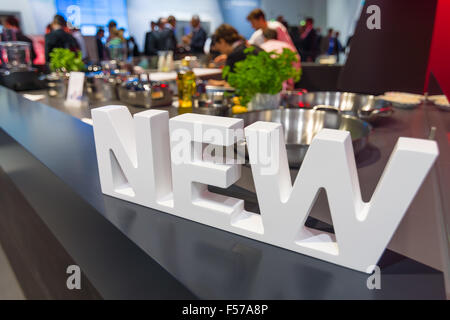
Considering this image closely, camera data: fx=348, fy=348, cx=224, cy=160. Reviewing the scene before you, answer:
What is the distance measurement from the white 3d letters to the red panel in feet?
0.40

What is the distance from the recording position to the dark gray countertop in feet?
1.69

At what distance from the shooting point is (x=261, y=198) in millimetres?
A: 590

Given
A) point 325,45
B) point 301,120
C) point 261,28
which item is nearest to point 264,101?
point 301,120

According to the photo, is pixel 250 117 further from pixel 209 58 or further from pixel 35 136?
pixel 209 58

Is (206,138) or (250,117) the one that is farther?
(250,117)

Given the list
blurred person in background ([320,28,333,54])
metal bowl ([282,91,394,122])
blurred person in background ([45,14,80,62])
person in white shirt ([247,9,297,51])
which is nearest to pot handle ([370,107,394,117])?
metal bowl ([282,91,394,122])

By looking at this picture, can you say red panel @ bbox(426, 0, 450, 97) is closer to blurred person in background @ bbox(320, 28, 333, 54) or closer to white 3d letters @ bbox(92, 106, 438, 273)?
white 3d letters @ bbox(92, 106, 438, 273)

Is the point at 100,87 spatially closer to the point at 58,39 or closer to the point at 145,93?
the point at 145,93

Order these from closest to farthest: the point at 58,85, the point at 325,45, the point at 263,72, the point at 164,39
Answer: the point at 263,72
the point at 58,85
the point at 164,39
the point at 325,45

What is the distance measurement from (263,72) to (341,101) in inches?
22.0

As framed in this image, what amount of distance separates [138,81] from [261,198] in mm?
1456

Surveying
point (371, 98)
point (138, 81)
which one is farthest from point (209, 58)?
point (371, 98)

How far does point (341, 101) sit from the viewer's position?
176cm
